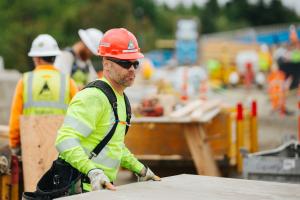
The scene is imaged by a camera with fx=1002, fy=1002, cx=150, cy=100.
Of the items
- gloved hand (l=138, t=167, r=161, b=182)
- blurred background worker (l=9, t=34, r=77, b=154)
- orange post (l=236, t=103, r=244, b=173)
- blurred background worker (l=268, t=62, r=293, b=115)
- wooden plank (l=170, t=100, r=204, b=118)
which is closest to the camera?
gloved hand (l=138, t=167, r=161, b=182)

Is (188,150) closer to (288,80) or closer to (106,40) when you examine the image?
(106,40)

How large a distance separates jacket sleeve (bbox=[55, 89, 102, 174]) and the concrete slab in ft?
1.00

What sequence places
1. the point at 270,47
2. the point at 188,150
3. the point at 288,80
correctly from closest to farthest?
the point at 188,150 < the point at 288,80 < the point at 270,47

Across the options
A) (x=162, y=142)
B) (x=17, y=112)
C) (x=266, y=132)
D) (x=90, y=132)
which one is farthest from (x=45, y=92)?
(x=266, y=132)

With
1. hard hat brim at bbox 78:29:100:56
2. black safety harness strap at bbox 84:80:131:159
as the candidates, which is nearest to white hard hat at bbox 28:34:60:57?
hard hat brim at bbox 78:29:100:56

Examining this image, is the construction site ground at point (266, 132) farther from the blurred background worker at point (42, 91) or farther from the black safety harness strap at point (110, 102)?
the black safety harness strap at point (110, 102)

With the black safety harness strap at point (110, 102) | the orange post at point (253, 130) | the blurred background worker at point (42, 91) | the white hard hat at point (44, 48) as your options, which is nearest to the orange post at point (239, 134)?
the orange post at point (253, 130)

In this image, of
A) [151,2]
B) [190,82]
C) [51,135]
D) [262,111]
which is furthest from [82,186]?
[151,2]

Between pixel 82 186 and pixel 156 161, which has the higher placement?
pixel 82 186

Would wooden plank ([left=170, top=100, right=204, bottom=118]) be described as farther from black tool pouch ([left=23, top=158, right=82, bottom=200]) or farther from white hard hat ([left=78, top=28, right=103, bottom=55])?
black tool pouch ([left=23, top=158, right=82, bottom=200])

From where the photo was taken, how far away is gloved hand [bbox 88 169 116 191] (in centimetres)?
572

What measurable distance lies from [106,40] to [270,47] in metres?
59.5

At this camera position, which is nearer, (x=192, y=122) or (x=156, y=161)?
(x=192, y=122)

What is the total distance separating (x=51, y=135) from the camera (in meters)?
8.60
